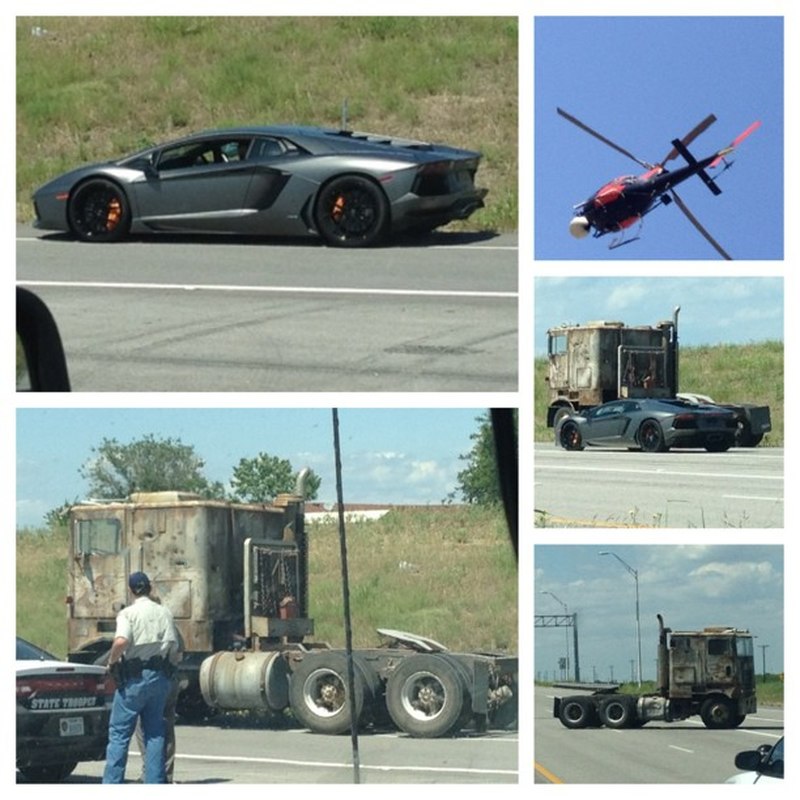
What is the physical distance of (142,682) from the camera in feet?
29.8

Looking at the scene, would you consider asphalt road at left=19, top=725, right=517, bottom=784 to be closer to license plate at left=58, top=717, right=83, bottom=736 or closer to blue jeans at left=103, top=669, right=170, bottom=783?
blue jeans at left=103, top=669, right=170, bottom=783

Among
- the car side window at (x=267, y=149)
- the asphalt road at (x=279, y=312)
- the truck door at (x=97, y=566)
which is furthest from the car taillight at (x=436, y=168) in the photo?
the truck door at (x=97, y=566)

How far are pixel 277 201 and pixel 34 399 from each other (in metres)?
5.18

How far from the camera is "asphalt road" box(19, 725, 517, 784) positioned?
937 cm

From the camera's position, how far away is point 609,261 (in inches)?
393

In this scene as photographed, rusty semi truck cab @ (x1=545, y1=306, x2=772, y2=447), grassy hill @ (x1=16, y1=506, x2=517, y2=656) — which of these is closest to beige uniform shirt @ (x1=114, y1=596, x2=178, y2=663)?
grassy hill @ (x1=16, y1=506, x2=517, y2=656)

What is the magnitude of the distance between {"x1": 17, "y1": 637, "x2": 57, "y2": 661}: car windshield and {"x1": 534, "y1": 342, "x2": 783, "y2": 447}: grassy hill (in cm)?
323

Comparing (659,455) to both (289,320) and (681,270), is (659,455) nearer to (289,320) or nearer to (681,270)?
(681,270)

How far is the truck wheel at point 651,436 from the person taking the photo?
408 inches

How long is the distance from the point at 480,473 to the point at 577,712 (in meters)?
1.60

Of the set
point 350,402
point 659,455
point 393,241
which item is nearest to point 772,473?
point 659,455

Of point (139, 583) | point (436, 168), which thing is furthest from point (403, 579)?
point (436, 168)

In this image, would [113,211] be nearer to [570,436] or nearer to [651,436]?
[570,436]

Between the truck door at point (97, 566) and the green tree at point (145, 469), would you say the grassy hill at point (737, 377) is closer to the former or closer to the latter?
the green tree at point (145, 469)
